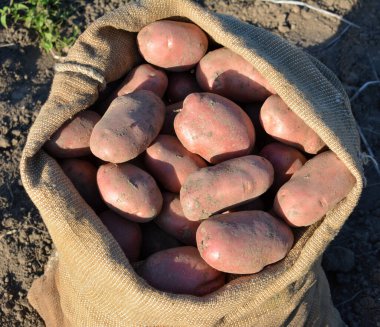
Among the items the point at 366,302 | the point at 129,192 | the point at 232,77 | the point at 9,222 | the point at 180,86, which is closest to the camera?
the point at 129,192

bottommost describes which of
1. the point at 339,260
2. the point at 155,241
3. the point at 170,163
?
the point at 339,260

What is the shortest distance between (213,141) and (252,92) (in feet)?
0.99

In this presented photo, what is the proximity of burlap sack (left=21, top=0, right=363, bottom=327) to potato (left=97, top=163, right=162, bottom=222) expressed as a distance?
0.10 metres

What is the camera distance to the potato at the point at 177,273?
161cm

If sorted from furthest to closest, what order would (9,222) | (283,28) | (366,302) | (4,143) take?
(283,28), (4,143), (9,222), (366,302)

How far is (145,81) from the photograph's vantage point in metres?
1.96

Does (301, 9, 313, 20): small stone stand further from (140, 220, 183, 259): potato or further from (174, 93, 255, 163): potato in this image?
(140, 220, 183, 259): potato

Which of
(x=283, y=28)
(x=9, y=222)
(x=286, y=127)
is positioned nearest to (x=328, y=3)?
(x=283, y=28)

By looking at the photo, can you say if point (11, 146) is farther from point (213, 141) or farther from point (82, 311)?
point (213, 141)

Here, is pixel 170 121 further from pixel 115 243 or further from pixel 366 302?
pixel 366 302

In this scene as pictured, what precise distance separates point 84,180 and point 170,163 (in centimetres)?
30

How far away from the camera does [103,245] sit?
1556 millimetres

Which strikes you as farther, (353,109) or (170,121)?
(353,109)

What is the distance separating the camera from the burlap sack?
155cm
